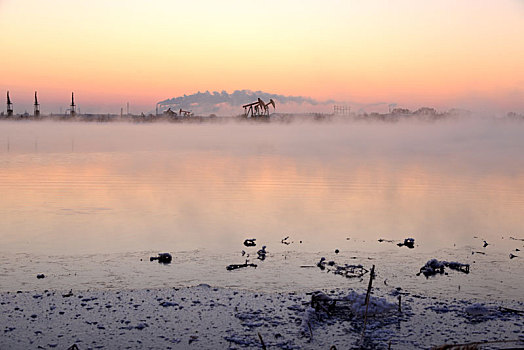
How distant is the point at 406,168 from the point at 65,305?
36.1 m

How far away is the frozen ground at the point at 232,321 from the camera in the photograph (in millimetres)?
7957

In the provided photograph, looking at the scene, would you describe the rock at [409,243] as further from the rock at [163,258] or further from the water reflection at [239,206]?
the rock at [163,258]

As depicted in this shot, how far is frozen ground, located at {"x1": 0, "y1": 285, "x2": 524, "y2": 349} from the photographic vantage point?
7.96 meters

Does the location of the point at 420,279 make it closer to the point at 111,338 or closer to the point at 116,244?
the point at 111,338

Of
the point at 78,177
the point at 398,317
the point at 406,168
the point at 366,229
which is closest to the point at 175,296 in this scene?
the point at 398,317

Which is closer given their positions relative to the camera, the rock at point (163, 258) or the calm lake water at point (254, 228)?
the calm lake water at point (254, 228)

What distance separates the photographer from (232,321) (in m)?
8.77

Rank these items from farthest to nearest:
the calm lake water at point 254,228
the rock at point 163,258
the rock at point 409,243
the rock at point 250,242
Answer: the rock at point 409,243 < the rock at point 250,242 < the rock at point 163,258 < the calm lake water at point 254,228

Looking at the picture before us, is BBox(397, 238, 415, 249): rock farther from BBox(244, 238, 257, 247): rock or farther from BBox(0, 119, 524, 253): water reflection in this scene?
BBox(244, 238, 257, 247): rock

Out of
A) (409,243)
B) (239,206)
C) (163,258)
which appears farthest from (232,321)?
(239,206)

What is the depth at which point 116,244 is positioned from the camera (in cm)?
1468

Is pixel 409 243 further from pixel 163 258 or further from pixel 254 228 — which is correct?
pixel 163 258

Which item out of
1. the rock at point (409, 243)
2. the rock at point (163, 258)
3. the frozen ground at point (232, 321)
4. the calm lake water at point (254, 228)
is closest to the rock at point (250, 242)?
the calm lake water at point (254, 228)

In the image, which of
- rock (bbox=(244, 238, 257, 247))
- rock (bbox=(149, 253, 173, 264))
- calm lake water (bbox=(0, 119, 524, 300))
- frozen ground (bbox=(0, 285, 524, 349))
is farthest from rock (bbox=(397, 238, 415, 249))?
rock (bbox=(149, 253, 173, 264))
